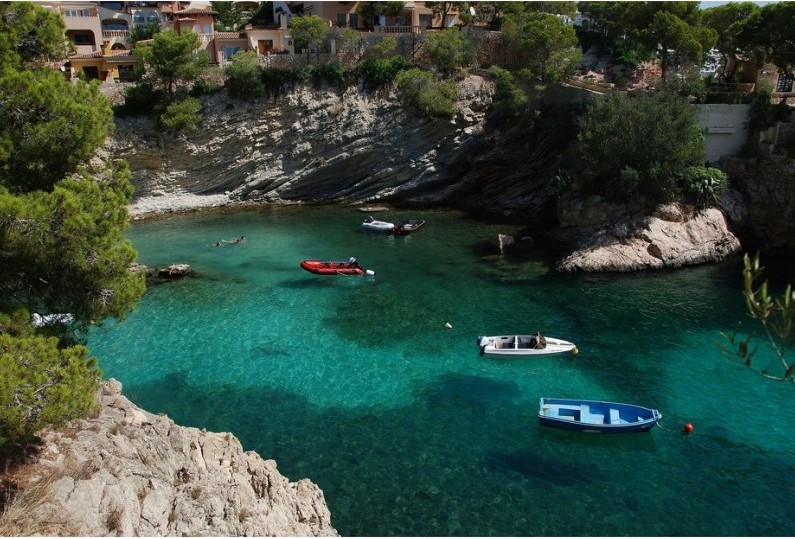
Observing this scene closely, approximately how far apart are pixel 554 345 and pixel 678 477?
8146mm

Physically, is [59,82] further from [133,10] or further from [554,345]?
[133,10]

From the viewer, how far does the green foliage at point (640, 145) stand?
115ft

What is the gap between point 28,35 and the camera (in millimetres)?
14133

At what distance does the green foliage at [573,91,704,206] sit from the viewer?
35.1 m

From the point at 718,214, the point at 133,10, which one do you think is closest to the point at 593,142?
the point at 718,214

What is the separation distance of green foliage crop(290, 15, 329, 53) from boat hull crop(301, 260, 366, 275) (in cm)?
2479

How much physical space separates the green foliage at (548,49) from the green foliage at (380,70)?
33.8 ft

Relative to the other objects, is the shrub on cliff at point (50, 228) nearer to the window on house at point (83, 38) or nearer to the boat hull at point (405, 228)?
the boat hull at point (405, 228)

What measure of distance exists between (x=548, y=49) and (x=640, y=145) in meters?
14.6

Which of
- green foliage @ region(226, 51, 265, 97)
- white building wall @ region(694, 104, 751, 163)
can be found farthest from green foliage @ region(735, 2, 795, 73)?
green foliage @ region(226, 51, 265, 97)

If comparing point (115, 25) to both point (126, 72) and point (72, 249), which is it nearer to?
point (126, 72)

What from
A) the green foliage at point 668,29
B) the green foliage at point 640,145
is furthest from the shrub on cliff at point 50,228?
the green foliage at point 668,29

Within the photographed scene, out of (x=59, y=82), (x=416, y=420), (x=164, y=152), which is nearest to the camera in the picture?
(x=59, y=82)

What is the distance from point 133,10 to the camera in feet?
204
